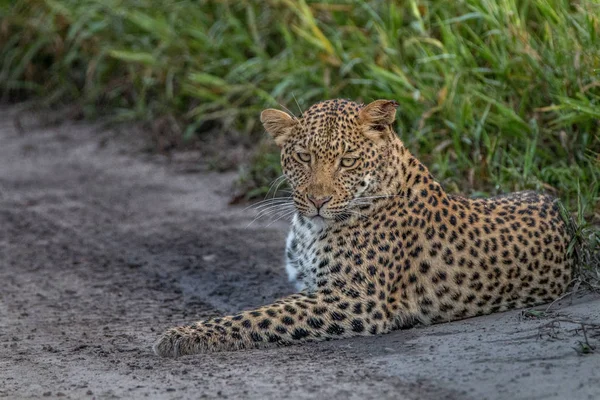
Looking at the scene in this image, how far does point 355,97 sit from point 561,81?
215cm

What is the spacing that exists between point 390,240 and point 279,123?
2.84 ft

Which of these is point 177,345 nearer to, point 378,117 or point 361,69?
point 378,117

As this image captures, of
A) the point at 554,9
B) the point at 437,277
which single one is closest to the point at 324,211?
the point at 437,277

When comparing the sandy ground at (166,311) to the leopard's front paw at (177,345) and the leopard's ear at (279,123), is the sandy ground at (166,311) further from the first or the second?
the leopard's ear at (279,123)

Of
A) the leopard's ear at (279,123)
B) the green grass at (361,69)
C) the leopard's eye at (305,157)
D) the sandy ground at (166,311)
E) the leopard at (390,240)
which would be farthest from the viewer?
the green grass at (361,69)

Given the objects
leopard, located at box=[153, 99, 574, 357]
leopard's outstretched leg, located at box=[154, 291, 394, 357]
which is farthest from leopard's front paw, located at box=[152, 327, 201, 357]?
leopard, located at box=[153, 99, 574, 357]

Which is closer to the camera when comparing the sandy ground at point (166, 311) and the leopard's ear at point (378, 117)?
the sandy ground at point (166, 311)

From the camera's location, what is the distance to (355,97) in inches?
364

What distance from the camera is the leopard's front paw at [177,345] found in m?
5.36

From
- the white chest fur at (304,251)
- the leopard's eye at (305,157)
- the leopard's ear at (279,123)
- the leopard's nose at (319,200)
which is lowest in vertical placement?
the white chest fur at (304,251)

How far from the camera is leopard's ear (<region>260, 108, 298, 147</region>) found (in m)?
5.91

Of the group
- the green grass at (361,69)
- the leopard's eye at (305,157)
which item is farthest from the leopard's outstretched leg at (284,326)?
the green grass at (361,69)

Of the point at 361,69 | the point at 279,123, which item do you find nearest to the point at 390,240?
the point at 279,123

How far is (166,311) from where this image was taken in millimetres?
6480
